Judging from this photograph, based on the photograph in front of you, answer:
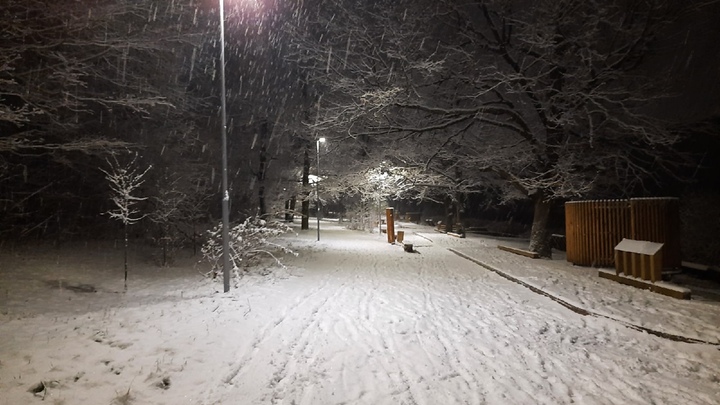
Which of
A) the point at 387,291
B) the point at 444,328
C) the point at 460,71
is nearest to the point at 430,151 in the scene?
the point at 460,71

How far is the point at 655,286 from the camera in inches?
350

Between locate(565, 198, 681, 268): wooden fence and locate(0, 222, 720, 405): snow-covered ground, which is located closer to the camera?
locate(0, 222, 720, 405): snow-covered ground

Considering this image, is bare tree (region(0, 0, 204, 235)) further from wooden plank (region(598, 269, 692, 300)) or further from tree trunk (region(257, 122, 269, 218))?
tree trunk (region(257, 122, 269, 218))

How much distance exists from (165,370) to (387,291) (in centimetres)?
608

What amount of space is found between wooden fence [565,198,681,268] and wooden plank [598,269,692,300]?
5.29ft

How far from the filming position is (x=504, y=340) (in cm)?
655

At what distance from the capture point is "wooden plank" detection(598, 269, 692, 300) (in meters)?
8.27

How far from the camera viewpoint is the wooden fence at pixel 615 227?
10906 mm

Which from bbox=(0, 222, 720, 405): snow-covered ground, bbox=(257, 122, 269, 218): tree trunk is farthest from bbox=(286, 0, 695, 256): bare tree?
bbox=(257, 122, 269, 218): tree trunk

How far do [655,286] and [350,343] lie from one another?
22.1ft

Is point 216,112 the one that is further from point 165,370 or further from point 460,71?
point 165,370

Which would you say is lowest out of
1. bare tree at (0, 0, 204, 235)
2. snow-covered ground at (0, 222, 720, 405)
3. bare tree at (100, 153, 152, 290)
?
snow-covered ground at (0, 222, 720, 405)

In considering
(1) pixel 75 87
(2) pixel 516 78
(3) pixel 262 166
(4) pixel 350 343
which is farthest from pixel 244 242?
(3) pixel 262 166

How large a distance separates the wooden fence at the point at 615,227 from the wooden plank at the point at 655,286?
1613 mm
